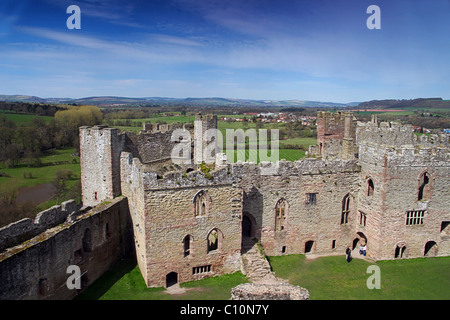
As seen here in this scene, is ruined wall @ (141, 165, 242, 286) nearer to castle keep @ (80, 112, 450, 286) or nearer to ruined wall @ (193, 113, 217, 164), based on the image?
castle keep @ (80, 112, 450, 286)

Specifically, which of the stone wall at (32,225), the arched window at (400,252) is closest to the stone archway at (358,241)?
the arched window at (400,252)

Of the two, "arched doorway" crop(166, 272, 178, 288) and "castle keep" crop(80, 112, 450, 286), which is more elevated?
"castle keep" crop(80, 112, 450, 286)

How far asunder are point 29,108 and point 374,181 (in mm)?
95602

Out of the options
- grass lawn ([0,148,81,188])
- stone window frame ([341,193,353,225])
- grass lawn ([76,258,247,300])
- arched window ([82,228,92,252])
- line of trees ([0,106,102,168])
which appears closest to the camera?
grass lawn ([76,258,247,300])

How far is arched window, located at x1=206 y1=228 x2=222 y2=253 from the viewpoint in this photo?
17.1 m

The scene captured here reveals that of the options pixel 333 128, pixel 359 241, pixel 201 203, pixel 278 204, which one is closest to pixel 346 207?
pixel 359 241

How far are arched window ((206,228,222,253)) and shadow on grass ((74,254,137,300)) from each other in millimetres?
4219

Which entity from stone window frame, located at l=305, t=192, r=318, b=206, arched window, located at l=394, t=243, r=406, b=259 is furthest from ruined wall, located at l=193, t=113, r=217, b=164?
arched window, located at l=394, t=243, r=406, b=259

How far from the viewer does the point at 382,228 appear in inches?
719

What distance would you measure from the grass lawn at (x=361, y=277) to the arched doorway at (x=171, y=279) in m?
5.23

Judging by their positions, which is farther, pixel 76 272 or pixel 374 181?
pixel 374 181

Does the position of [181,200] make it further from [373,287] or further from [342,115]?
[342,115]
